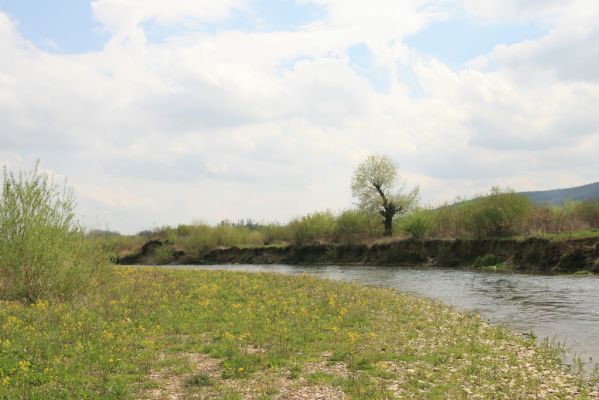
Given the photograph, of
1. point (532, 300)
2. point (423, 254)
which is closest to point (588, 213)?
point (423, 254)

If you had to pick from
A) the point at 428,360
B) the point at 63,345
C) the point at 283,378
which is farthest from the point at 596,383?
the point at 63,345

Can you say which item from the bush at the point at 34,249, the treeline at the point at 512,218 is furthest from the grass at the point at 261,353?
the treeline at the point at 512,218

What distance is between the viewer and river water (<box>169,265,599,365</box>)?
774 inches

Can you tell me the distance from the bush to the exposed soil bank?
40.7m

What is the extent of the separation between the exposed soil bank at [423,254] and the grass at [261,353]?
2869 cm

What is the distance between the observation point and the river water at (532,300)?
19.7 m

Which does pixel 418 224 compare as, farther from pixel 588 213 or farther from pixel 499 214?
pixel 588 213

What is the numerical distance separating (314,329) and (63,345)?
8.09m

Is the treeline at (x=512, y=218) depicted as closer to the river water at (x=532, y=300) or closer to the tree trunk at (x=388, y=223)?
the tree trunk at (x=388, y=223)

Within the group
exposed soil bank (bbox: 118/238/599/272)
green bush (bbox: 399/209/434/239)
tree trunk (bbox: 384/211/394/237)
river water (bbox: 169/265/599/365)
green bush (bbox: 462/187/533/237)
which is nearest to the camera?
river water (bbox: 169/265/599/365)

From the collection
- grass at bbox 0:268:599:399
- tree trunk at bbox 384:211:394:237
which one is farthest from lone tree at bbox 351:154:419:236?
grass at bbox 0:268:599:399

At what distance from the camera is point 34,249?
2109 centimetres

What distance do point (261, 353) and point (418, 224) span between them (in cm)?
5852

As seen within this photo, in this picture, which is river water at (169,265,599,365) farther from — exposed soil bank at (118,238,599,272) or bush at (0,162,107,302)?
bush at (0,162,107,302)
